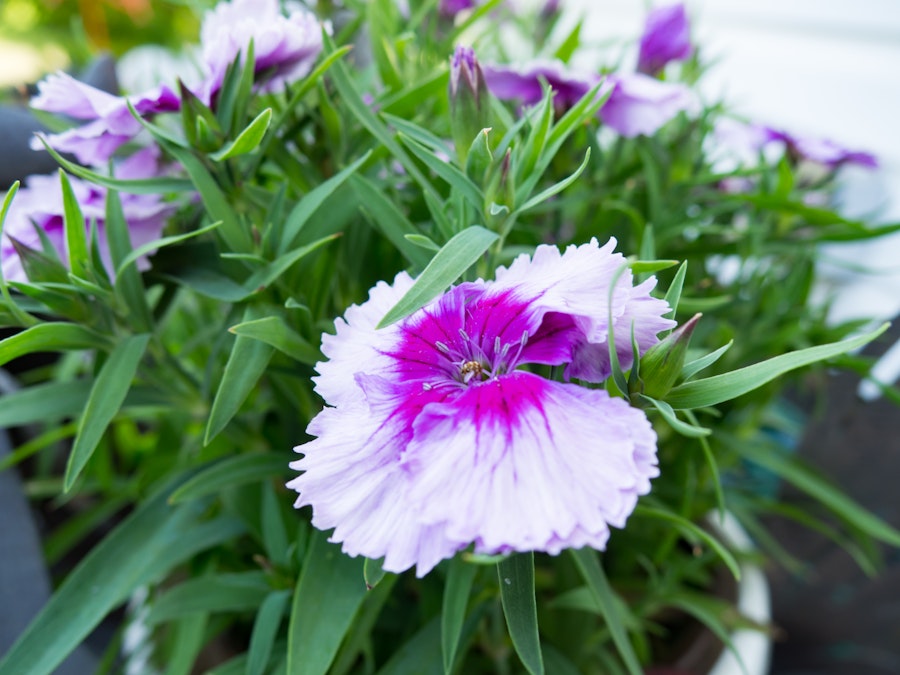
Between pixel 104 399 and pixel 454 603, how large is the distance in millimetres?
208

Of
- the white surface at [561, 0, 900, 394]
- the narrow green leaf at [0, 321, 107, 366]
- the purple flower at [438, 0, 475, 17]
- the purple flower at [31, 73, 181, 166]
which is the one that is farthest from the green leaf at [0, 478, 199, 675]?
the white surface at [561, 0, 900, 394]

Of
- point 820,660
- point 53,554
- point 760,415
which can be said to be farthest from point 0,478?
point 820,660

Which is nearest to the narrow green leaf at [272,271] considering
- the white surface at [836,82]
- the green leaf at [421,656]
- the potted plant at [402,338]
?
the potted plant at [402,338]

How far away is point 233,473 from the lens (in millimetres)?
458

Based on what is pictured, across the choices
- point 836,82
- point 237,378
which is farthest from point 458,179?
point 836,82

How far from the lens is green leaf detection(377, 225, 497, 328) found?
0.29m

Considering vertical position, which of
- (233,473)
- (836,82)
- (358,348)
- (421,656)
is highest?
(358,348)

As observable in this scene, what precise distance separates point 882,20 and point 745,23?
0.30 metres

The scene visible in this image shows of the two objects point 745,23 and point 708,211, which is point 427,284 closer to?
point 708,211

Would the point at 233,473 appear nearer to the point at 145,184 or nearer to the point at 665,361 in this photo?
the point at 145,184

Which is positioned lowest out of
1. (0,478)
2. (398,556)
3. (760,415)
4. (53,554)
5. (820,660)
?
(820,660)

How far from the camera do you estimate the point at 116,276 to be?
40 centimetres

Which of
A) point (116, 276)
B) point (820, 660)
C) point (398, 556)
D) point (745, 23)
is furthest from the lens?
point (745, 23)

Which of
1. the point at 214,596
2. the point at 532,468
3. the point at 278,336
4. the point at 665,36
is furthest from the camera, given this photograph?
the point at 665,36
